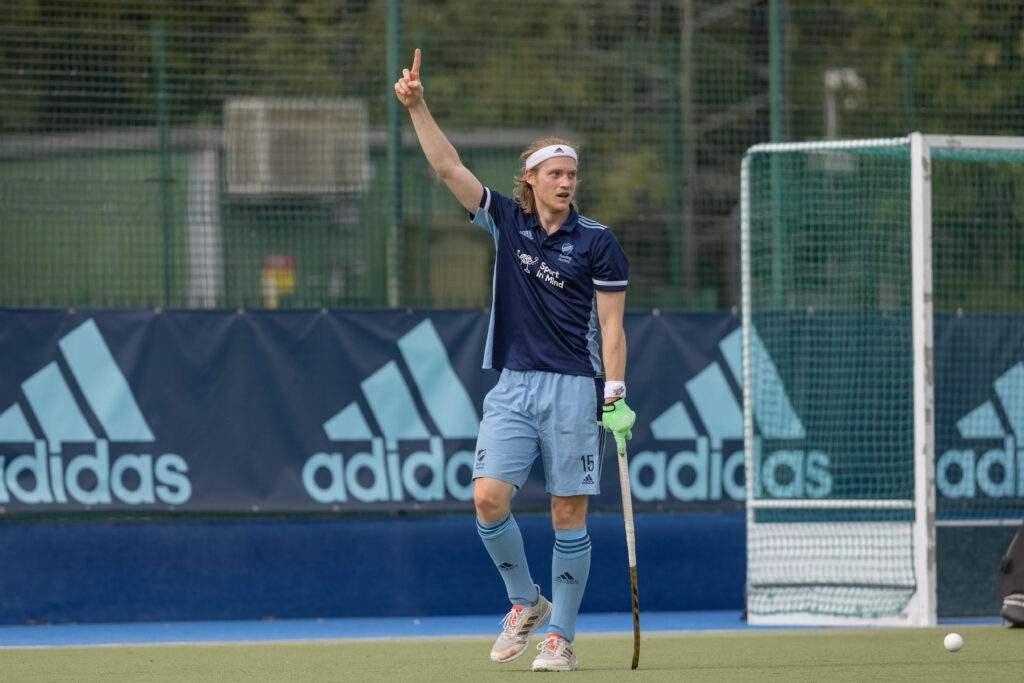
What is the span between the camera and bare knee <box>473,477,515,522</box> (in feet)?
22.9

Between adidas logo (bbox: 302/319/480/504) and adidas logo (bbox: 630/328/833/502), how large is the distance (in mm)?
1189

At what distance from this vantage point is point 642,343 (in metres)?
10.9

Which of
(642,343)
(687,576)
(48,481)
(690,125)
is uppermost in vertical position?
Answer: (690,125)

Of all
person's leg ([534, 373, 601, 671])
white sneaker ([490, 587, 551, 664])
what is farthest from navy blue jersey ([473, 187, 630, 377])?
white sneaker ([490, 587, 551, 664])

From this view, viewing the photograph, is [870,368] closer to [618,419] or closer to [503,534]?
[618,419]

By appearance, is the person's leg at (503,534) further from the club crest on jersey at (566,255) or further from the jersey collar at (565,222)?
the jersey collar at (565,222)

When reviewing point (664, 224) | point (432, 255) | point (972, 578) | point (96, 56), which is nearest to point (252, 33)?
point (96, 56)

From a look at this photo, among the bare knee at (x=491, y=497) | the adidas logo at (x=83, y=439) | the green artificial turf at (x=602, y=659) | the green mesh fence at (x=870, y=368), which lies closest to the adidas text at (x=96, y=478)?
the adidas logo at (x=83, y=439)

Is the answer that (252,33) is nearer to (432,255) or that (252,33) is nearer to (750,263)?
(432,255)

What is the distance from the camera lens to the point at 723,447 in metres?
10.9

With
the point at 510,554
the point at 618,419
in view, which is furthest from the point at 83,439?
the point at 618,419

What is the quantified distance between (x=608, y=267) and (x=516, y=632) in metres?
1.65

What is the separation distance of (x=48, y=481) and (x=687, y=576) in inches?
163

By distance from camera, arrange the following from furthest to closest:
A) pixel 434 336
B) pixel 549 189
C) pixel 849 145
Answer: pixel 434 336, pixel 849 145, pixel 549 189
